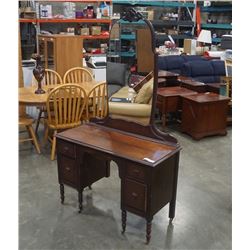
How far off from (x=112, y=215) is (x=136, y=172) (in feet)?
2.22

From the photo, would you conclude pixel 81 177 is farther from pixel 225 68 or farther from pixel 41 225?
pixel 225 68

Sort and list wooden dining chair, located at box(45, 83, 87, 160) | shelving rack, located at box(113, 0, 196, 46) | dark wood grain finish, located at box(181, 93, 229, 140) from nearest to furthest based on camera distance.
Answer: wooden dining chair, located at box(45, 83, 87, 160)
dark wood grain finish, located at box(181, 93, 229, 140)
shelving rack, located at box(113, 0, 196, 46)

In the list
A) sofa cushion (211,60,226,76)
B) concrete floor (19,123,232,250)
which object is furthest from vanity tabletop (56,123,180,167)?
sofa cushion (211,60,226,76)

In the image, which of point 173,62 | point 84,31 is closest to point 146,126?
point 173,62

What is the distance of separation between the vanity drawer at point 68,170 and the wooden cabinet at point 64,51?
243cm

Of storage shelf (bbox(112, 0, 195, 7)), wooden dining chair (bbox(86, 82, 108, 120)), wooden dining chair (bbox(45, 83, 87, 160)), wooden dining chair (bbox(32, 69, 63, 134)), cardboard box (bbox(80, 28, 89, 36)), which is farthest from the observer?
storage shelf (bbox(112, 0, 195, 7))

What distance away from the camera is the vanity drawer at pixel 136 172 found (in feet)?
6.91

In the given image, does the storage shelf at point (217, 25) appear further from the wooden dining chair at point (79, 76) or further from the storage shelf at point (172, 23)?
the wooden dining chair at point (79, 76)

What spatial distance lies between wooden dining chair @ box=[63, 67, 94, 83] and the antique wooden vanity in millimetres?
1925

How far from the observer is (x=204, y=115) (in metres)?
4.23

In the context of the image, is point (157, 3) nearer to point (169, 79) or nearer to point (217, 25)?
point (217, 25)

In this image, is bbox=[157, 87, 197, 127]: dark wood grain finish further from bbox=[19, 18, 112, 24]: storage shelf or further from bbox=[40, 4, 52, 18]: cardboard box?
bbox=[40, 4, 52, 18]: cardboard box

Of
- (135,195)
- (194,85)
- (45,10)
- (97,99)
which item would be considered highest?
(45,10)

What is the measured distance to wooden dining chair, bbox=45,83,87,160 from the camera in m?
3.34
